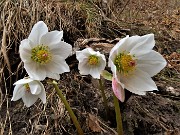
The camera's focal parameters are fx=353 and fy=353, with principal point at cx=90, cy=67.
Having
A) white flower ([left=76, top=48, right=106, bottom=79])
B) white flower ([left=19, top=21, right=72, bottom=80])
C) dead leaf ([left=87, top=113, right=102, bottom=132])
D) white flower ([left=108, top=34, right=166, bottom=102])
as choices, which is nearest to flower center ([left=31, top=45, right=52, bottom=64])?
white flower ([left=19, top=21, right=72, bottom=80])

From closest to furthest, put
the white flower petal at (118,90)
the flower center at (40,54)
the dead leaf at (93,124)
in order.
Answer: the white flower petal at (118,90) < the flower center at (40,54) < the dead leaf at (93,124)

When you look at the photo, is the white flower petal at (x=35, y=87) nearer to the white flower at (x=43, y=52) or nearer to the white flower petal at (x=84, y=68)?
the white flower at (x=43, y=52)

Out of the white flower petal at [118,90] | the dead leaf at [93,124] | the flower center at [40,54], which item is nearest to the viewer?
the white flower petal at [118,90]

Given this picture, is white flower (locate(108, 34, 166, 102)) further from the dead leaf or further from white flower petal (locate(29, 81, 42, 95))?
the dead leaf

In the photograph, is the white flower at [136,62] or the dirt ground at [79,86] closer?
the white flower at [136,62]

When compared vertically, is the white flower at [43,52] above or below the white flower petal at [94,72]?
above

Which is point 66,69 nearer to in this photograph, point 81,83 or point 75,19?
point 81,83

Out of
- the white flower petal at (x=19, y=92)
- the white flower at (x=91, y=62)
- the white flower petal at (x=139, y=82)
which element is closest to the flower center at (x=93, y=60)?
the white flower at (x=91, y=62)
